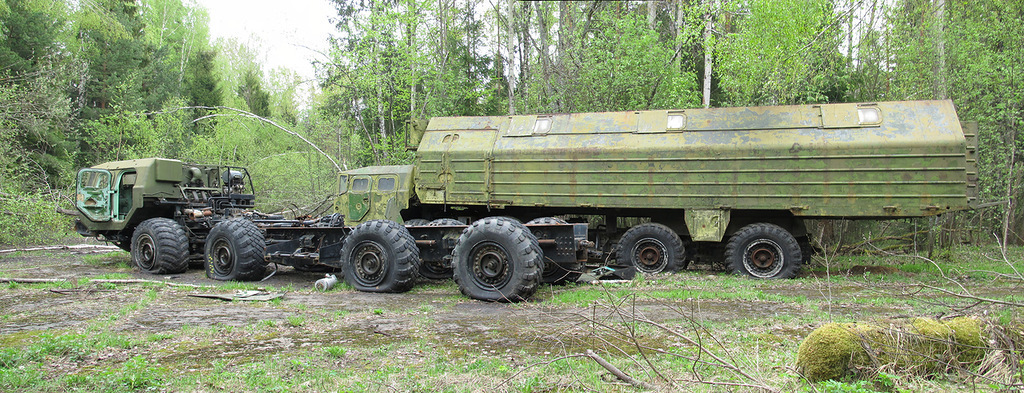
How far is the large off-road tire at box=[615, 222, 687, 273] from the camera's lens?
1150 cm

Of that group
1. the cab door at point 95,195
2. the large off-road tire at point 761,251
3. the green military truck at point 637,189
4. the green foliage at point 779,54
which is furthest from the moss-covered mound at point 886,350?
the cab door at point 95,195

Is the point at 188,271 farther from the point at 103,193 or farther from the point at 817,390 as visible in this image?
the point at 817,390

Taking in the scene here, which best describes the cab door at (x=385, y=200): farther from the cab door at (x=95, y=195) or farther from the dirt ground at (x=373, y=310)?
the cab door at (x=95, y=195)

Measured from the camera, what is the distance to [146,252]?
1223 centimetres

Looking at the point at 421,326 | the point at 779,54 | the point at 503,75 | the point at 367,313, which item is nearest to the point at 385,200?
the point at 367,313

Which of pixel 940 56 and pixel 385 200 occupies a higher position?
pixel 940 56

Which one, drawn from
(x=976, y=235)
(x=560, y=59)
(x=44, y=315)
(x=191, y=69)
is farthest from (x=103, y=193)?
(x=191, y=69)

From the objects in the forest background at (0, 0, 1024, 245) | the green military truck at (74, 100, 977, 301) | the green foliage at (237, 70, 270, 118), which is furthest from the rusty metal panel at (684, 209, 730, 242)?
the green foliage at (237, 70, 270, 118)

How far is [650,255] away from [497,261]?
4453 mm

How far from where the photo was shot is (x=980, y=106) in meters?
14.0

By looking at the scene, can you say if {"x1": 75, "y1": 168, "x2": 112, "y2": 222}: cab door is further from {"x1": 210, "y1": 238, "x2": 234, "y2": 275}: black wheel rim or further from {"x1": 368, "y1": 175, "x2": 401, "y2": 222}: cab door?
{"x1": 368, "y1": 175, "x2": 401, "y2": 222}: cab door

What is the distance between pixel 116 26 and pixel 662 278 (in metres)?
19.7

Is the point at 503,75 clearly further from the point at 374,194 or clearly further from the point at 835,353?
the point at 835,353

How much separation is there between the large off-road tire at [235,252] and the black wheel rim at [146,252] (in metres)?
1.82
